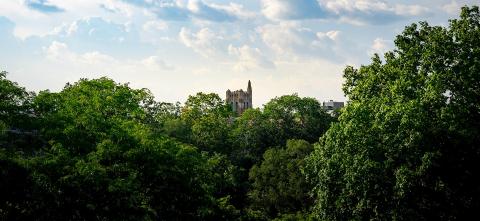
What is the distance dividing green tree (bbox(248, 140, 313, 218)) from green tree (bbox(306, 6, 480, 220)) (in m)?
19.5

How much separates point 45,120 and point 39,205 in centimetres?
630

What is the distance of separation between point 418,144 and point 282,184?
24457mm

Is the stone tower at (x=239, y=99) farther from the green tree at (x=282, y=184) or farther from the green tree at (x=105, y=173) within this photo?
the green tree at (x=105, y=173)

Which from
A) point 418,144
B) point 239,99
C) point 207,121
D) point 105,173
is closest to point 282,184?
point 207,121

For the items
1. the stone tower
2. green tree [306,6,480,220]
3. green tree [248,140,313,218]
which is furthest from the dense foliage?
the stone tower

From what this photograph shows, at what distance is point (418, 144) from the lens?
88.5 feet

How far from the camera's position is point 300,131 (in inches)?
2670

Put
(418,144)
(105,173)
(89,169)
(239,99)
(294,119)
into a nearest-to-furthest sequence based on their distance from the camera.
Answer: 1. (89,169)
2. (105,173)
3. (418,144)
4. (294,119)
5. (239,99)

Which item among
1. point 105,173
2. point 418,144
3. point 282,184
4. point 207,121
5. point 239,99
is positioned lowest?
point 282,184

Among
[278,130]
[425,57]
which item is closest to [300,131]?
[278,130]

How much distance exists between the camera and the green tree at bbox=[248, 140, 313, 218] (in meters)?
50.0

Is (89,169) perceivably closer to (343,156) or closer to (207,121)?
(343,156)

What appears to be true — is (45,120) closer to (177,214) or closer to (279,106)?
(177,214)

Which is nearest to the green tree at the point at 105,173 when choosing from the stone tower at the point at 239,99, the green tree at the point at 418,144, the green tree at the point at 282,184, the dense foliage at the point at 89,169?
the dense foliage at the point at 89,169
